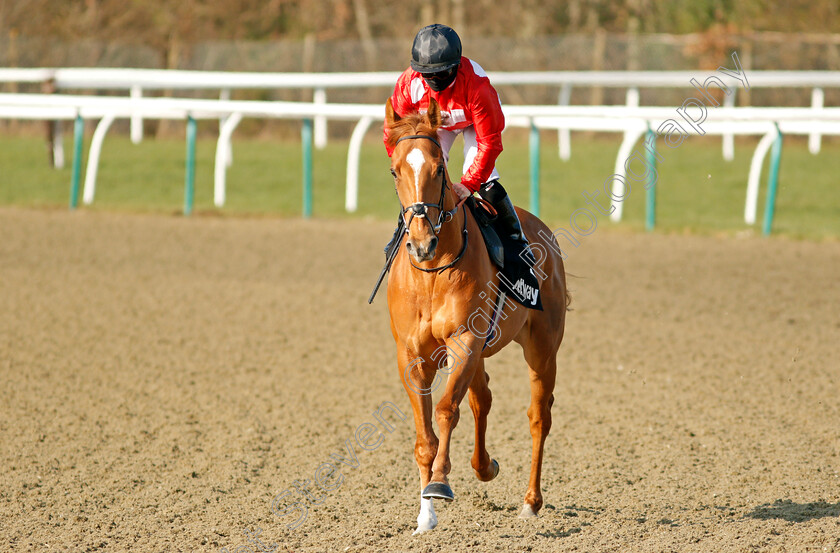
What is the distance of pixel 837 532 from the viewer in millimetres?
4168

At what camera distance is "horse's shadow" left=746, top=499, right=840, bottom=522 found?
4.46 meters

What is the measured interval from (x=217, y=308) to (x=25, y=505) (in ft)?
14.0

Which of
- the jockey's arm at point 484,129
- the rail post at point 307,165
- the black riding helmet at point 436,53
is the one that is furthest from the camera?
the rail post at point 307,165

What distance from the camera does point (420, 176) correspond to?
12.5 feet

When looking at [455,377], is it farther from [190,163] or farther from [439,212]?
[190,163]

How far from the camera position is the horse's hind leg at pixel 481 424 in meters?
4.76

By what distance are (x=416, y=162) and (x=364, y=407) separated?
9.53 feet

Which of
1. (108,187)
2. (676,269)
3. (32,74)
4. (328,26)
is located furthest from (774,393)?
(328,26)

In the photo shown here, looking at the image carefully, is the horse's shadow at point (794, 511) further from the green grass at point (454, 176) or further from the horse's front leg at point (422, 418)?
the green grass at point (454, 176)

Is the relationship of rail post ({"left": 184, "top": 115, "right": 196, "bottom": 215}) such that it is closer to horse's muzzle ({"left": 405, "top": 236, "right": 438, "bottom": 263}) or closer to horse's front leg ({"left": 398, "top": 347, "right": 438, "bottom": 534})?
horse's front leg ({"left": 398, "top": 347, "right": 438, "bottom": 534})

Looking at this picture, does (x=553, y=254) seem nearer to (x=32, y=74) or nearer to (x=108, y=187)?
(x=108, y=187)

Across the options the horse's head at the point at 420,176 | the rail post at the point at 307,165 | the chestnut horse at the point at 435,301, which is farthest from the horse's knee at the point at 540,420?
the rail post at the point at 307,165

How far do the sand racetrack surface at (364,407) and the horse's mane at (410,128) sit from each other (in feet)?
5.74

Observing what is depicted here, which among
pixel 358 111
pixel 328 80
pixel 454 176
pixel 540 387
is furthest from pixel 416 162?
pixel 328 80
